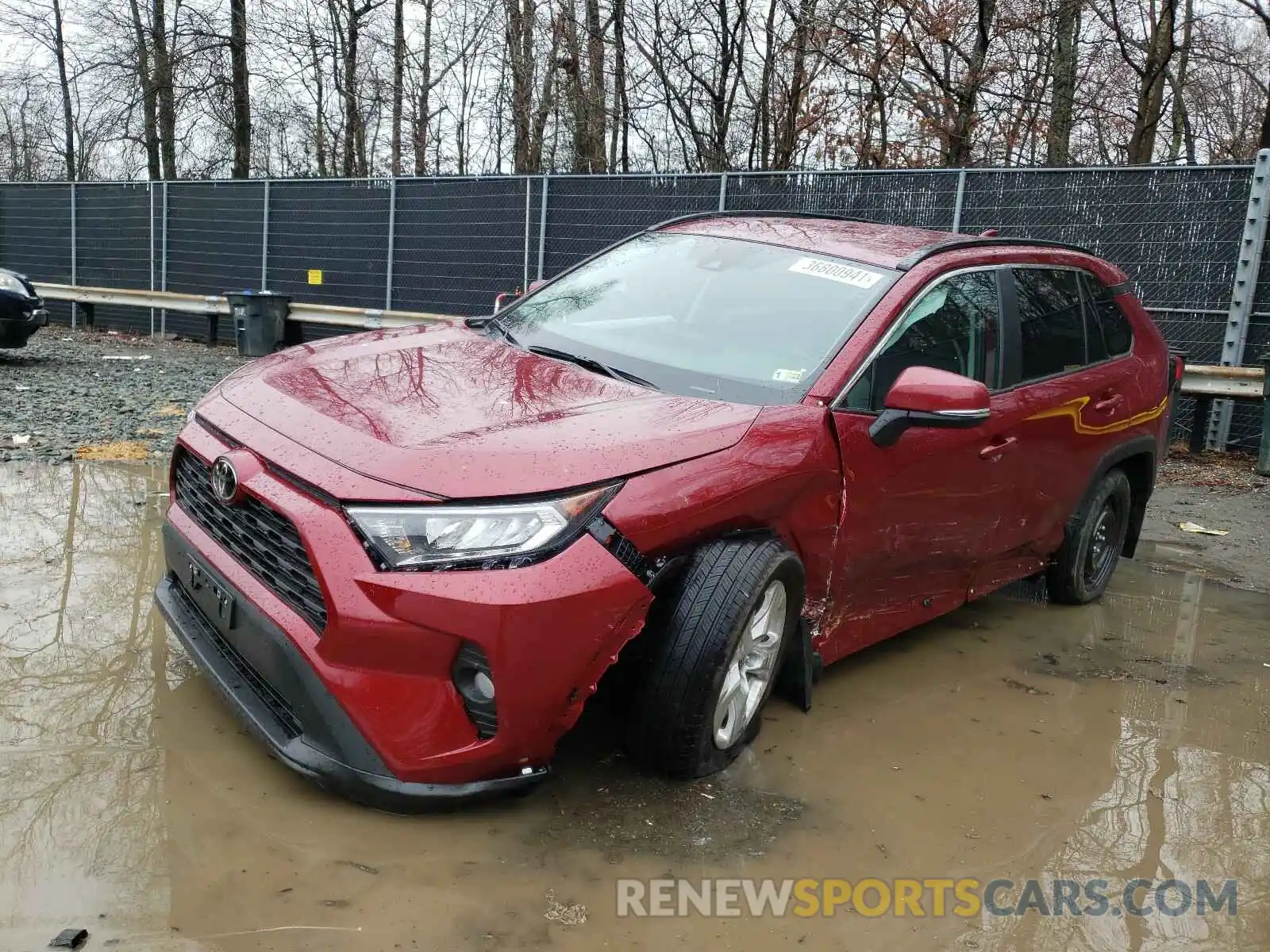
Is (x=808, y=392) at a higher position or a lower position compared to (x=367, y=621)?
higher

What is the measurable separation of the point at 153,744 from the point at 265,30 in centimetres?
2297

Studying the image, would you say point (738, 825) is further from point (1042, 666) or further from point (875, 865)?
point (1042, 666)

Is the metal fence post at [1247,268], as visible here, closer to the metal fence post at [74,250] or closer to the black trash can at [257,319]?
the black trash can at [257,319]

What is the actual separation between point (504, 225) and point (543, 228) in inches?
23.5

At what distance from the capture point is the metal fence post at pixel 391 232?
43.9 feet

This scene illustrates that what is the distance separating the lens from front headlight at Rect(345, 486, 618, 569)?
2438 mm

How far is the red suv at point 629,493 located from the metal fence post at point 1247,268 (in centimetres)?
530

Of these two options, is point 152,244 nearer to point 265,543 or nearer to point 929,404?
point 265,543

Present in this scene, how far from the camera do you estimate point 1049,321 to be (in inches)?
175

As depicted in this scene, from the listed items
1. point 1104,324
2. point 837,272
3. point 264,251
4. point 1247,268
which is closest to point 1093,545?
point 1104,324

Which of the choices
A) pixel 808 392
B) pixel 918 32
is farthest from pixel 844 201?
pixel 808 392

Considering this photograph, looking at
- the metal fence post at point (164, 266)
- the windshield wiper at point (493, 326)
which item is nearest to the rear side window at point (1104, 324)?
the windshield wiper at point (493, 326)

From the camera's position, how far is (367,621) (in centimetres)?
241

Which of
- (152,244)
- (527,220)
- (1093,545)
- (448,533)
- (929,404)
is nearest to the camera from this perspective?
(448,533)
